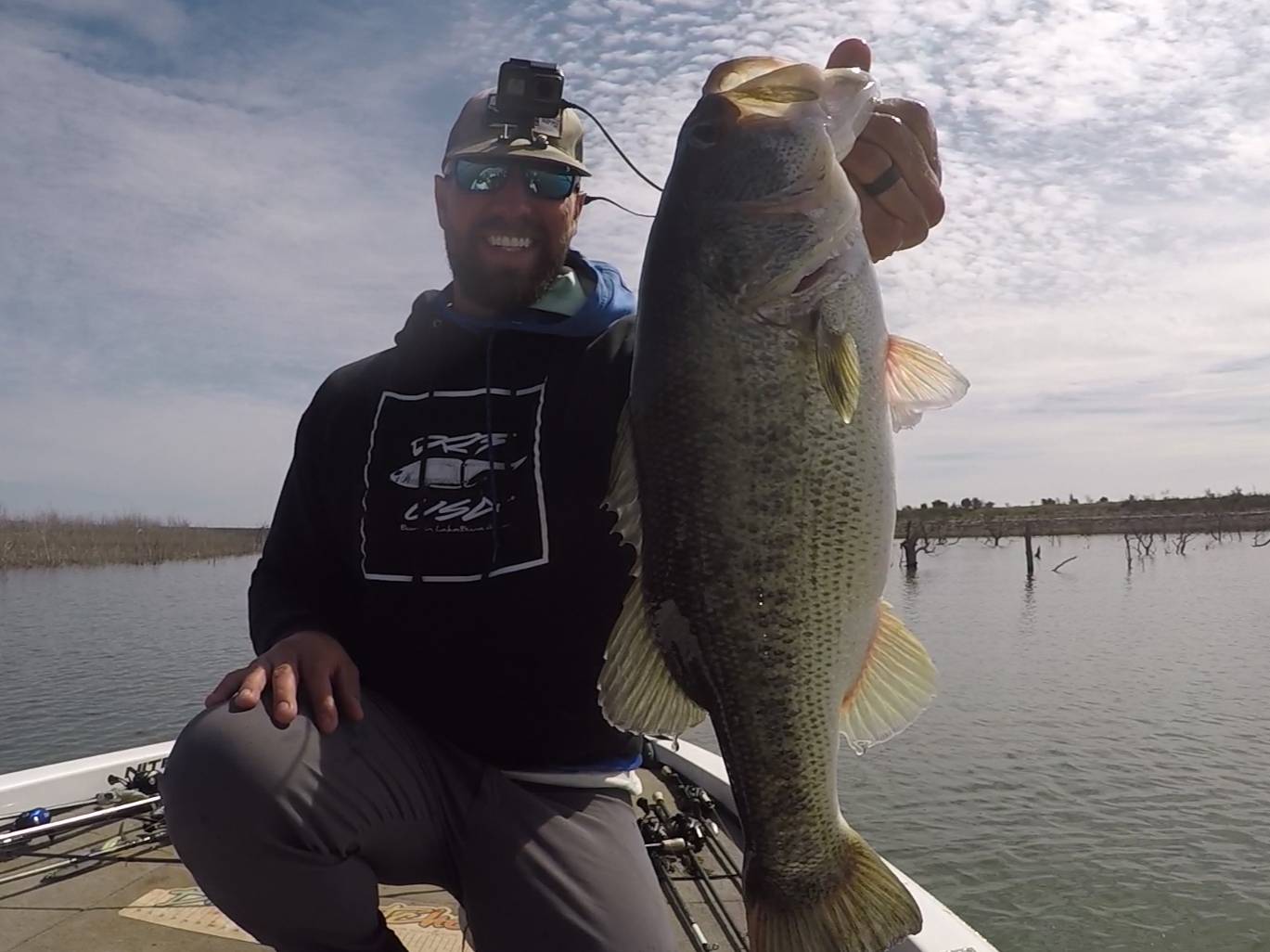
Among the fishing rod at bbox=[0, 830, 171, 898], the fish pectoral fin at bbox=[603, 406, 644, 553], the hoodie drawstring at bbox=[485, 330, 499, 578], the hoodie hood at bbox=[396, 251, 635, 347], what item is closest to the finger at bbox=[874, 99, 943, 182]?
the fish pectoral fin at bbox=[603, 406, 644, 553]

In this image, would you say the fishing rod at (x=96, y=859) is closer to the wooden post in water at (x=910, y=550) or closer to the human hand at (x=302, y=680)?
the human hand at (x=302, y=680)

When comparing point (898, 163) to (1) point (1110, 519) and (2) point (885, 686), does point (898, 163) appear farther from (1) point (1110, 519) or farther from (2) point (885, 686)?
(1) point (1110, 519)

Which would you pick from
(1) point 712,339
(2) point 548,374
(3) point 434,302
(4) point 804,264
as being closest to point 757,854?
(1) point 712,339

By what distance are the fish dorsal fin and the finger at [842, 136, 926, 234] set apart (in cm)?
79

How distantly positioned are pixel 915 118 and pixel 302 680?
2132 mm

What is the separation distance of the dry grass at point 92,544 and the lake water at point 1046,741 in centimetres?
1767

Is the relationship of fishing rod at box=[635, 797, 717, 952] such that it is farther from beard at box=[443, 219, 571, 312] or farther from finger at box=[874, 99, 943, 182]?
finger at box=[874, 99, 943, 182]

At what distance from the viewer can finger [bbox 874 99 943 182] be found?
2.14 metres

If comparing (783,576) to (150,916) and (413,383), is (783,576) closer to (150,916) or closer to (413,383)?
(413,383)

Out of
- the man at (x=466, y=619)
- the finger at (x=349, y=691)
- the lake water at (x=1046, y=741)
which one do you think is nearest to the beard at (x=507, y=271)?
the man at (x=466, y=619)

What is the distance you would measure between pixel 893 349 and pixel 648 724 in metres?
0.97

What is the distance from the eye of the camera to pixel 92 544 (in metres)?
48.0

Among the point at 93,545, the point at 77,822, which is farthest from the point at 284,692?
the point at 93,545

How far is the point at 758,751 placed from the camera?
6.57 ft
